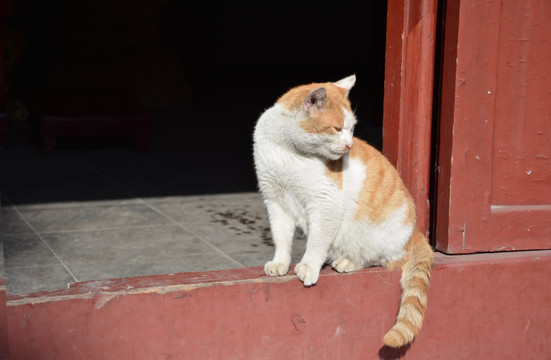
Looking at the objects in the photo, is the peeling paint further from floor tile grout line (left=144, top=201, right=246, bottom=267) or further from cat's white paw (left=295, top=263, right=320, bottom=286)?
floor tile grout line (left=144, top=201, right=246, bottom=267)

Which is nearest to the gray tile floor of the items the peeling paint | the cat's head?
the peeling paint

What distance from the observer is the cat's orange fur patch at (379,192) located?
9.16ft

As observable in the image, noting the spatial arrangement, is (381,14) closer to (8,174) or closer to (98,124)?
(98,124)

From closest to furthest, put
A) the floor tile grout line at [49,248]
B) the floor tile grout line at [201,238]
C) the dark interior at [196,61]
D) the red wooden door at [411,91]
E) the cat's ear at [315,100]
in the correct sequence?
the cat's ear at [315,100]
the red wooden door at [411,91]
the floor tile grout line at [49,248]
the floor tile grout line at [201,238]
the dark interior at [196,61]

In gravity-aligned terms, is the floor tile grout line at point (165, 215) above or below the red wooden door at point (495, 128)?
below

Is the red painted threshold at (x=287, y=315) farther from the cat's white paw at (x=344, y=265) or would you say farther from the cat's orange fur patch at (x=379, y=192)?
the cat's orange fur patch at (x=379, y=192)

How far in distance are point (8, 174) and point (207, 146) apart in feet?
7.52

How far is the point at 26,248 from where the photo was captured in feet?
13.2

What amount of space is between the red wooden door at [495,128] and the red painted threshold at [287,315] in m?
0.13

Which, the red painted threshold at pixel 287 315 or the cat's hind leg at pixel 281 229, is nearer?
the red painted threshold at pixel 287 315

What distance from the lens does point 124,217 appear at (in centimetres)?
478

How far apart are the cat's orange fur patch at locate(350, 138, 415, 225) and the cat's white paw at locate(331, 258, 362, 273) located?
0.19 m

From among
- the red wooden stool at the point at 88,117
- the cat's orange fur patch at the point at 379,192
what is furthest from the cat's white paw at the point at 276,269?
the red wooden stool at the point at 88,117

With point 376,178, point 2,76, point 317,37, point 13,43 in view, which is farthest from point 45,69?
point 376,178
